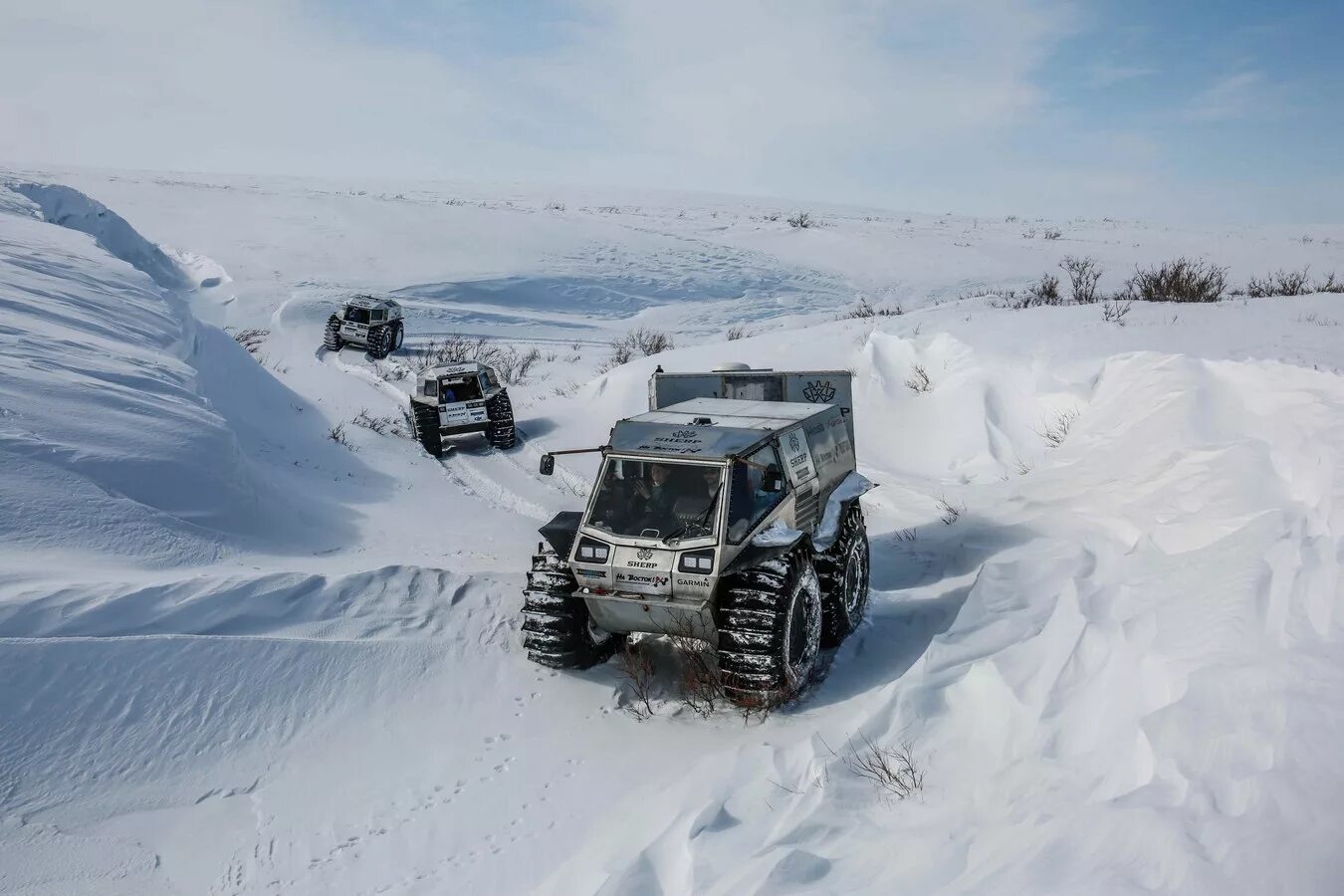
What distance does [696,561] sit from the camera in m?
6.97

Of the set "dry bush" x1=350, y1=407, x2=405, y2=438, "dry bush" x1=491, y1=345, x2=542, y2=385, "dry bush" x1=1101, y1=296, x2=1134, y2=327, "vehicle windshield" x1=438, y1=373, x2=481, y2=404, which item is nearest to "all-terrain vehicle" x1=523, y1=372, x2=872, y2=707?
"dry bush" x1=1101, y1=296, x2=1134, y2=327

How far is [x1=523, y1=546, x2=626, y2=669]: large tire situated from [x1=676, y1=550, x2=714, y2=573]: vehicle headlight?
1.04 meters

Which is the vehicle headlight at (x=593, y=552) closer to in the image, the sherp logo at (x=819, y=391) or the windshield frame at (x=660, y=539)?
the windshield frame at (x=660, y=539)

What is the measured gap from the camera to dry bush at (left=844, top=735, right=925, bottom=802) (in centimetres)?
541

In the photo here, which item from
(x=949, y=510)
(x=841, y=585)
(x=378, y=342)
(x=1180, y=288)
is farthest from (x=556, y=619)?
(x=378, y=342)

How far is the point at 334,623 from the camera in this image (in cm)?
790

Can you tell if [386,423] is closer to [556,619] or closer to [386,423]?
[386,423]

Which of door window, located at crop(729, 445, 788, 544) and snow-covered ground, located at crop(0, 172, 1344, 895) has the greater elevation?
door window, located at crop(729, 445, 788, 544)

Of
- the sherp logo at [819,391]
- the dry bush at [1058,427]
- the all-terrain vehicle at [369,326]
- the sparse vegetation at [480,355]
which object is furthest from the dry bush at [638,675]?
the all-terrain vehicle at [369,326]

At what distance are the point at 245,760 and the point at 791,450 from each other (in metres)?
4.89

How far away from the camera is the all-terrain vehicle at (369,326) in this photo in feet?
87.8

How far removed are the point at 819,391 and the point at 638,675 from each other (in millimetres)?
4198

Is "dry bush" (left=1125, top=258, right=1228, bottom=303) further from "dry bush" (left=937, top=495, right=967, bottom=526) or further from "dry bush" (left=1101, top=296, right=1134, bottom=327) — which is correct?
"dry bush" (left=937, top=495, right=967, bottom=526)

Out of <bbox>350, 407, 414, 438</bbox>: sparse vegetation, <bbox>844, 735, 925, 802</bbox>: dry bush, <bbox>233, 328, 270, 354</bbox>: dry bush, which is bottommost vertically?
<bbox>350, 407, 414, 438</bbox>: sparse vegetation
